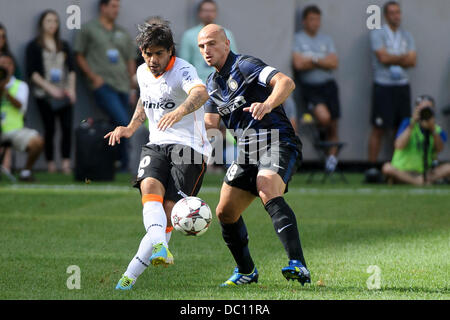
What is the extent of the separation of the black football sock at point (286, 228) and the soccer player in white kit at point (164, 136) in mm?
818

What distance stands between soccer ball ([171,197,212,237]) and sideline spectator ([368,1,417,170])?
11615 mm

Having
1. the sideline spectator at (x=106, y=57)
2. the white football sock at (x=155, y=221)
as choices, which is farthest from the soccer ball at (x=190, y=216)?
the sideline spectator at (x=106, y=57)

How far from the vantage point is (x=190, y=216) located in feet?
21.8

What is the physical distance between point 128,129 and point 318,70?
11.3 metres

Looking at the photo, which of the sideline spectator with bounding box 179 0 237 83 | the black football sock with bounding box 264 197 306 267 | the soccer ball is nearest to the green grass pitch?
the black football sock with bounding box 264 197 306 267

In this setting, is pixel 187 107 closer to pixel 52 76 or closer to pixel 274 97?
pixel 274 97

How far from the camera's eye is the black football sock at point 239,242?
711 cm

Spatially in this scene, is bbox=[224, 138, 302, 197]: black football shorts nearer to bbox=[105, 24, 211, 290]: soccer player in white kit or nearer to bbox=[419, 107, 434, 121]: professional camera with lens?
bbox=[105, 24, 211, 290]: soccer player in white kit

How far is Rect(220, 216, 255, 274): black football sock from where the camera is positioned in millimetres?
7113

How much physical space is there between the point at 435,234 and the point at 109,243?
3662 mm

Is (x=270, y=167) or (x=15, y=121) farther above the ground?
(x=270, y=167)

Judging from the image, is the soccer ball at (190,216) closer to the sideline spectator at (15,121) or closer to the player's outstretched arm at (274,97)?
the player's outstretched arm at (274,97)

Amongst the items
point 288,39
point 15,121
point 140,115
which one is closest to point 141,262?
point 140,115
